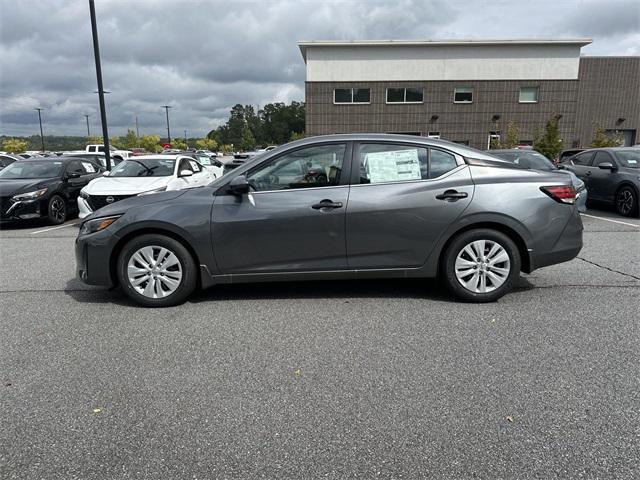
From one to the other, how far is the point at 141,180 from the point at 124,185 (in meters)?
0.45

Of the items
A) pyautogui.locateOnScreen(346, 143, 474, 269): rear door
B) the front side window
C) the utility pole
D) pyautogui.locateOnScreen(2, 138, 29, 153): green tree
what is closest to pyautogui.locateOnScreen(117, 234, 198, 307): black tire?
the front side window

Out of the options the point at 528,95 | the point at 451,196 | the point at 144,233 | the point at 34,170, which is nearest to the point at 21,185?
the point at 34,170

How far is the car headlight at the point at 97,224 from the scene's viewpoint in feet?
14.7

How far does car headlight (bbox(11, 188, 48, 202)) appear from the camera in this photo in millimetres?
9719

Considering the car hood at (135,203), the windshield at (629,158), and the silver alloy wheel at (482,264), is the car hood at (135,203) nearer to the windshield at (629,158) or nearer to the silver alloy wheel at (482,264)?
the silver alloy wheel at (482,264)

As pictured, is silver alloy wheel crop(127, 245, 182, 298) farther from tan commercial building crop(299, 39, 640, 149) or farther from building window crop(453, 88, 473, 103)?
building window crop(453, 88, 473, 103)

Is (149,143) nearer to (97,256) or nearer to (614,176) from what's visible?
(614,176)

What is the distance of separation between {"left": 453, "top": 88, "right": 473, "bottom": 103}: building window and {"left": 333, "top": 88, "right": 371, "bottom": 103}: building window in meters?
6.03

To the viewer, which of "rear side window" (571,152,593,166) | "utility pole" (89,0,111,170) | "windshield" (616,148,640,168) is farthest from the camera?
"utility pole" (89,0,111,170)

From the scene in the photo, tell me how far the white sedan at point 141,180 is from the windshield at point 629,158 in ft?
31.0

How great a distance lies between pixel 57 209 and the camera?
10.4 metres

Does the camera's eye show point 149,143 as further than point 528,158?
Yes

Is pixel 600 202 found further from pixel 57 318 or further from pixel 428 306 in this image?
pixel 57 318

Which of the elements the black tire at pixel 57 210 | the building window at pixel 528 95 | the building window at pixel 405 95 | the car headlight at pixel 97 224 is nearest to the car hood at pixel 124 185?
the black tire at pixel 57 210
